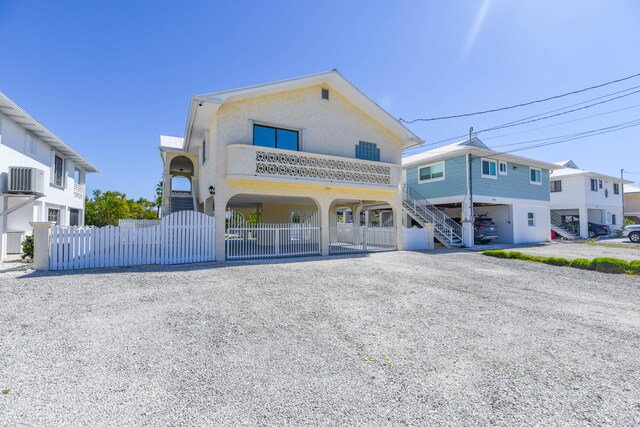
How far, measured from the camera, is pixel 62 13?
10008mm

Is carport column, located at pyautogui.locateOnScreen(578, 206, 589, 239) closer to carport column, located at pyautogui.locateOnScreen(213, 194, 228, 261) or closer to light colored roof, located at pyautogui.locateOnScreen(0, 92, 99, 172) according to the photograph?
carport column, located at pyautogui.locateOnScreen(213, 194, 228, 261)

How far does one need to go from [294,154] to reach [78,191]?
1840cm

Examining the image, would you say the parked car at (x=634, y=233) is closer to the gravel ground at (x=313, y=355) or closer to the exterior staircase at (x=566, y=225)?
the exterior staircase at (x=566, y=225)

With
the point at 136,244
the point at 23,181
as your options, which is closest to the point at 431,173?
the point at 136,244

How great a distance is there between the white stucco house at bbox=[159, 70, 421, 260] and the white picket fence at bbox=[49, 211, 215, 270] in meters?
0.69

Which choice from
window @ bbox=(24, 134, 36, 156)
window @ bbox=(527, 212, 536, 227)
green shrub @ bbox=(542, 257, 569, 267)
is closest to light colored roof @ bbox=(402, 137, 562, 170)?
window @ bbox=(527, 212, 536, 227)

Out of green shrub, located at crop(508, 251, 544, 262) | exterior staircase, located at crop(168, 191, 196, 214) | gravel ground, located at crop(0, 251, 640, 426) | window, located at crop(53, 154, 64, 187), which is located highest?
window, located at crop(53, 154, 64, 187)

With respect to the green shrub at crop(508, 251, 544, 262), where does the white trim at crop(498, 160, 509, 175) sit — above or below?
above

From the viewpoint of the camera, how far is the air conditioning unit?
39.8ft

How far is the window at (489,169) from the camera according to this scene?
2008 cm

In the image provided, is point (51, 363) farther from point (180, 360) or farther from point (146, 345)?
point (180, 360)

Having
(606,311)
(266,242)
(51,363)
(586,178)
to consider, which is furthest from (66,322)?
(586,178)

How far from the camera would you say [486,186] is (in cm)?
1995

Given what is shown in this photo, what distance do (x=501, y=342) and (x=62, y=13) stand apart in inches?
595
